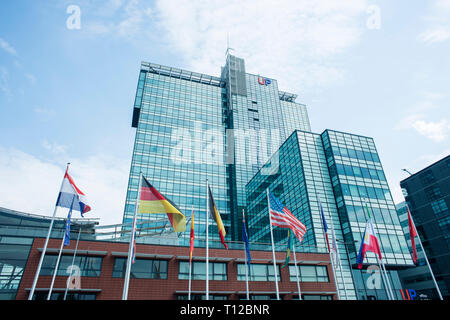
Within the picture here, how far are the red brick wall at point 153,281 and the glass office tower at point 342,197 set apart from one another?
10334 mm

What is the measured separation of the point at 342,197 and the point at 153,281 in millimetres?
35829

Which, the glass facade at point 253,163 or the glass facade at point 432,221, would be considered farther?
the glass facade at point 432,221

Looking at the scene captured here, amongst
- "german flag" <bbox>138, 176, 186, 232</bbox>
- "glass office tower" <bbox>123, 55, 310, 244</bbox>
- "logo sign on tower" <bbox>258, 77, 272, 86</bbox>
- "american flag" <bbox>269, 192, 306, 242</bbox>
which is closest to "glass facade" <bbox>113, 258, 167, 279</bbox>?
"german flag" <bbox>138, 176, 186, 232</bbox>

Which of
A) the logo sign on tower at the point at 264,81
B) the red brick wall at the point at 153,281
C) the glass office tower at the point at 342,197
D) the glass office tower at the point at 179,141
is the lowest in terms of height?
the red brick wall at the point at 153,281

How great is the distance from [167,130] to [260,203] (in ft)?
121

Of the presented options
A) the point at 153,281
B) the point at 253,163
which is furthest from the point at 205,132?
the point at 153,281

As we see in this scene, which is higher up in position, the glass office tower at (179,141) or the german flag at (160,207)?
the glass office tower at (179,141)

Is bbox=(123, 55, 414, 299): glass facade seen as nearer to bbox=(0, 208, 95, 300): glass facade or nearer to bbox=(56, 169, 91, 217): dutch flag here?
bbox=(0, 208, 95, 300): glass facade

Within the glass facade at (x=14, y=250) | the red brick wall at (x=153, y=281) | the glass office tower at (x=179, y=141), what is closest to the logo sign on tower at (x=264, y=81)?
the glass office tower at (x=179, y=141)

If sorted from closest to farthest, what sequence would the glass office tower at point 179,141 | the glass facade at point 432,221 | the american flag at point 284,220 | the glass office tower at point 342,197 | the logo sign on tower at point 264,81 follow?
the american flag at point 284,220, the glass office tower at point 342,197, the glass facade at point 432,221, the glass office tower at point 179,141, the logo sign on tower at point 264,81

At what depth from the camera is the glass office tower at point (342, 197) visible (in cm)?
4406

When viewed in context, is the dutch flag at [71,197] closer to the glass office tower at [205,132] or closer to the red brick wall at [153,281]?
the red brick wall at [153,281]

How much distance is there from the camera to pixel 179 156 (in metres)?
80.8

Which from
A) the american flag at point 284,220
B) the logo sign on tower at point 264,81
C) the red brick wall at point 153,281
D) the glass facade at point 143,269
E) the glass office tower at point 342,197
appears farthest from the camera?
the logo sign on tower at point 264,81
